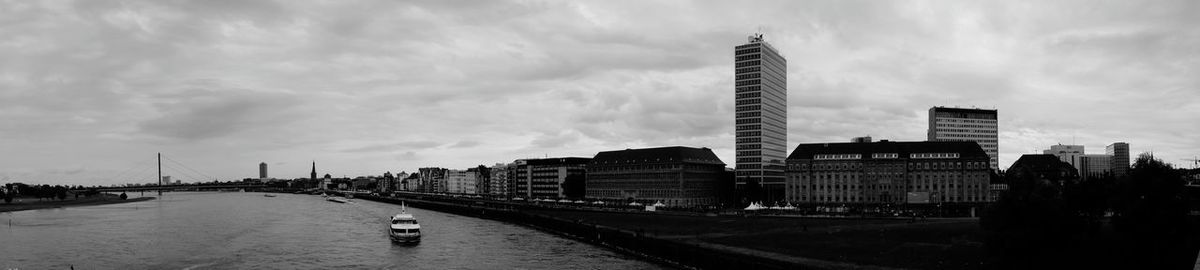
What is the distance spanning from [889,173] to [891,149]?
5.73 m

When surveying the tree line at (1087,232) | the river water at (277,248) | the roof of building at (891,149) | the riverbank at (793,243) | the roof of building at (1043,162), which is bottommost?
the river water at (277,248)

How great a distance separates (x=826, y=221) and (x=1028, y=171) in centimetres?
5406

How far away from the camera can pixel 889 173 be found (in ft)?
593

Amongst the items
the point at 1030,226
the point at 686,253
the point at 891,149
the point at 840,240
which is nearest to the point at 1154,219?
the point at 1030,226

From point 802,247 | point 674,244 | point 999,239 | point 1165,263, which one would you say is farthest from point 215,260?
point 1165,263

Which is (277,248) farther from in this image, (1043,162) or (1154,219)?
(1043,162)

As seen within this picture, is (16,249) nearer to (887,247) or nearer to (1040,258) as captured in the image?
(887,247)

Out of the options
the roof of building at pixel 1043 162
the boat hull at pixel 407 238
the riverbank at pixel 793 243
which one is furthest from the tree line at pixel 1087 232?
the roof of building at pixel 1043 162

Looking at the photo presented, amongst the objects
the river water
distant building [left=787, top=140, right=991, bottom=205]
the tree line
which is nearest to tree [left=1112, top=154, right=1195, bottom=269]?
the tree line

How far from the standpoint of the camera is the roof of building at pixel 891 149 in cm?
17638

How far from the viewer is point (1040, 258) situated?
180ft

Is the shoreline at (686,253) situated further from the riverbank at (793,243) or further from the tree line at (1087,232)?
the tree line at (1087,232)

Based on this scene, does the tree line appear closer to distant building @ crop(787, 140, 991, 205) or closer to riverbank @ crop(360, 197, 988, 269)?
riverbank @ crop(360, 197, 988, 269)

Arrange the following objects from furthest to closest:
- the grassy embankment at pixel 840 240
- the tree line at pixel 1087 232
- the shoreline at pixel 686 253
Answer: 1. the grassy embankment at pixel 840 240
2. the shoreline at pixel 686 253
3. the tree line at pixel 1087 232
